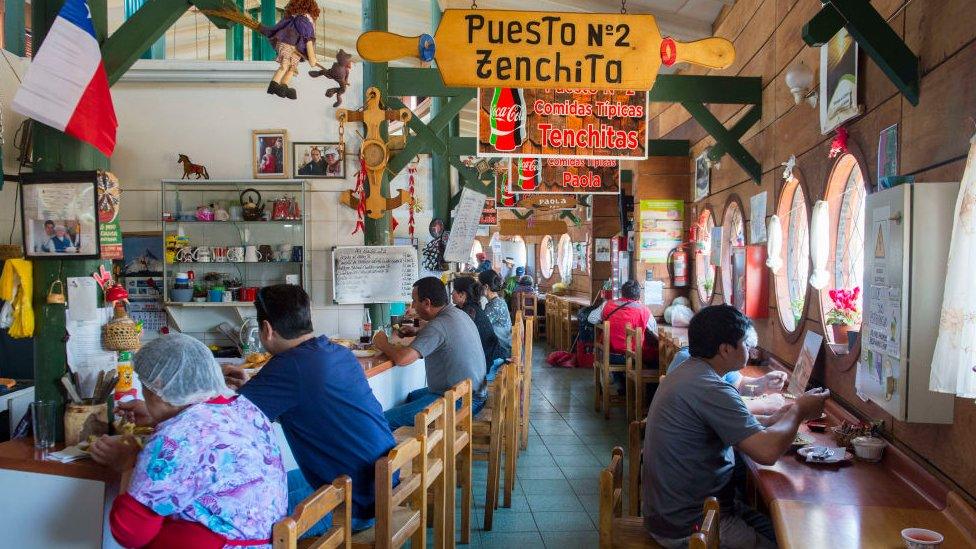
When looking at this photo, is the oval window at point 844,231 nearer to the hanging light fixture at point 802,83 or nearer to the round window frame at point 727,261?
the hanging light fixture at point 802,83

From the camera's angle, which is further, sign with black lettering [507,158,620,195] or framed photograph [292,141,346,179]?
sign with black lettering [507,158,620,195]

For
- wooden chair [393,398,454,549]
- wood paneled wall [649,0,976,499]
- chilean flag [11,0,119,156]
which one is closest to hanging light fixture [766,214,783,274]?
wood paneled wall [649,0,976,499]

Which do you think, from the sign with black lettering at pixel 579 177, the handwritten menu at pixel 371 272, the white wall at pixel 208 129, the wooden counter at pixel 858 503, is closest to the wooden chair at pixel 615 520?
the wooden counter at pixel 858 503

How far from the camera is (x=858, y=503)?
2418mm

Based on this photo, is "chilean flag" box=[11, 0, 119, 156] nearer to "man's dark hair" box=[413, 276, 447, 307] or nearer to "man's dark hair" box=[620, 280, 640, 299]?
"man's dark hair" box=[413, 276, 447, 307]

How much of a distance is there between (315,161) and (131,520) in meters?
4.96

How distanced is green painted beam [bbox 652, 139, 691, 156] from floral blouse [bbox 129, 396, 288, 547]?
6.71 metres

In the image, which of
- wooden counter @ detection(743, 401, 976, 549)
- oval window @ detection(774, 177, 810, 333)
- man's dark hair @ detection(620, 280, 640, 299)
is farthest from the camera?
man's dark hair @ detection(620, 280, 640, 299)

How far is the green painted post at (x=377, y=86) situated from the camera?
19.0 feet

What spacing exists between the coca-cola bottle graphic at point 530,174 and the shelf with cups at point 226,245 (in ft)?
8.58

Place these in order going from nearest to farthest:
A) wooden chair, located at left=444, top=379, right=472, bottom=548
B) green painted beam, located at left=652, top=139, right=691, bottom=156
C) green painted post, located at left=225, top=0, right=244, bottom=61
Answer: wooden chair, located at left=444, top=379, right=472, bottom=548
green painted beam, located at left=652, top=139, right=691, bottom=156
green painted post, located at left=225, top=0, right=244, bottom=61

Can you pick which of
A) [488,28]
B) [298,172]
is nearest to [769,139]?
[488,28]

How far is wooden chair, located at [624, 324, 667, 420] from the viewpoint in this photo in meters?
6.33

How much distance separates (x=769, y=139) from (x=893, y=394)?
3.17 meters
